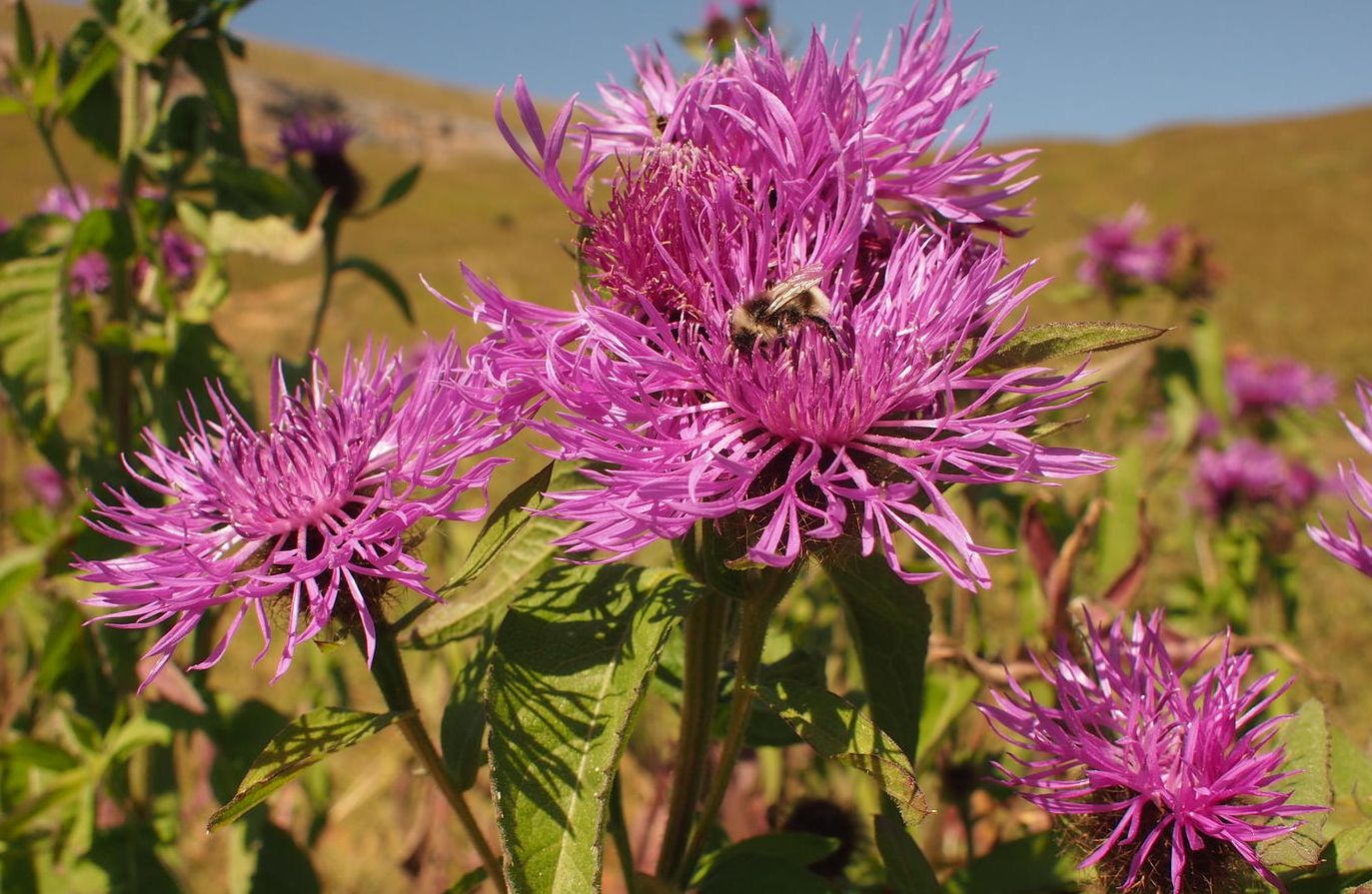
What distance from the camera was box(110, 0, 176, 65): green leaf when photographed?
5.51ft

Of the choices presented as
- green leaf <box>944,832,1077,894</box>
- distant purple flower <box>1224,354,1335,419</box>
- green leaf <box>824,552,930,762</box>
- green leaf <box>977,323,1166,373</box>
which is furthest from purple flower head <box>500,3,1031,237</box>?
distant purple flower <box>1224,354,1335,419</box>

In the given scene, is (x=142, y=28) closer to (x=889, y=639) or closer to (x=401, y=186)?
(x=401, y=186)

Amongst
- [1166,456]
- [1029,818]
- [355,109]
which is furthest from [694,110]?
[355,109]

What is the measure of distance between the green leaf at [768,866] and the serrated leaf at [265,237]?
3.97 feet

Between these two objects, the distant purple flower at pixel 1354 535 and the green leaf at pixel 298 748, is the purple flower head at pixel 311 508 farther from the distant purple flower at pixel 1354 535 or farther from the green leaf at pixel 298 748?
the distant purple flower at pixel 1354 535

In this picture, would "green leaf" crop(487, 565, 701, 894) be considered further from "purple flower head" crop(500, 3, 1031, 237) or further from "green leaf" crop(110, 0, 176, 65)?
"green leaf" crop(110, 0, 176, 65)

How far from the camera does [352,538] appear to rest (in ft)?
3.08

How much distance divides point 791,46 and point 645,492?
2523 millimetres

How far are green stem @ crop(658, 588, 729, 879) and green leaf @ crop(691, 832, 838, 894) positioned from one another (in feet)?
0.19

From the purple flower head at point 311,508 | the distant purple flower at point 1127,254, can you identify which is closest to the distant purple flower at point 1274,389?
the distant purple flower at point 1127,254

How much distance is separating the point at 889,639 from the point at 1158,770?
0.29m

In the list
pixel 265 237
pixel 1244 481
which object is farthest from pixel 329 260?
pixel 1244 481

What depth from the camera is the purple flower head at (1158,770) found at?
3.07ft

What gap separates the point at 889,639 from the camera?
3.33ft
